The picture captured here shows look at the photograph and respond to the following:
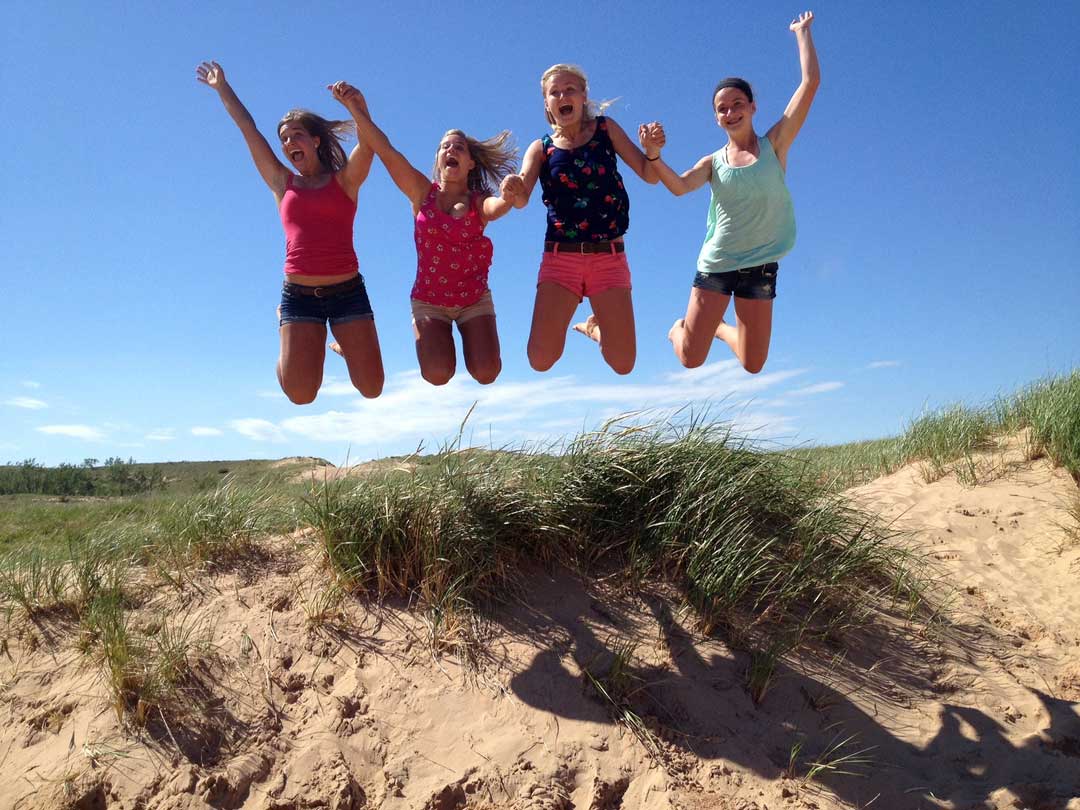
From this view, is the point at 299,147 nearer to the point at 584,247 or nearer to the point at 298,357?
the point at 298,357

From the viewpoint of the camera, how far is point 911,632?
5477 mm

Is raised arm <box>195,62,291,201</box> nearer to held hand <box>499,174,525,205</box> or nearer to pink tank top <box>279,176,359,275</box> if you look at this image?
pink tank top <box>279,176,359,275</box>

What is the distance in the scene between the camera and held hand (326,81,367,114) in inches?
191

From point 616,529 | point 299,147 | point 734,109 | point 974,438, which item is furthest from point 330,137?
point 974,438

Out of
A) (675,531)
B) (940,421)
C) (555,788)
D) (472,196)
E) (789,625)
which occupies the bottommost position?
(555,788)

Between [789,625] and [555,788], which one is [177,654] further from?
[789,625]

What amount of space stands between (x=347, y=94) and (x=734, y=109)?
2.65m

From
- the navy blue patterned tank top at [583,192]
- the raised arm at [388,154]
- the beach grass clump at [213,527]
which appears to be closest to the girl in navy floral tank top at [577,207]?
the navy blue patterned tank top at [583,192]

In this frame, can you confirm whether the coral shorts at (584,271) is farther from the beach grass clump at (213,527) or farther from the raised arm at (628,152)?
the beach grass clump at (213,527)

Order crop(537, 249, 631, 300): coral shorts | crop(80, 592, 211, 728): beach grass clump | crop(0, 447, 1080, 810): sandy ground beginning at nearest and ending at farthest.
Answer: crop(0, 447, 1080, 810): sandy ground < crop(80, 592, 211, 728): beach grass clump < crop(537, 249, 631, 300): coral shorts

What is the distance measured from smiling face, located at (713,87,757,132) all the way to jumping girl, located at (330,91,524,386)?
154 centimetres

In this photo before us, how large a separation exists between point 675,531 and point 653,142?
2601 millimetres

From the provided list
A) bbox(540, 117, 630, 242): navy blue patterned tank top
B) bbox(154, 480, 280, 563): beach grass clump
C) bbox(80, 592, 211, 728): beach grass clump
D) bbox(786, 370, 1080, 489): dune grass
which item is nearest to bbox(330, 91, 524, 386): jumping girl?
bbox(540, 117, 630, 242): navy blue patterned tank top

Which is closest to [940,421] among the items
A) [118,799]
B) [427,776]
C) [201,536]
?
[427,776]
